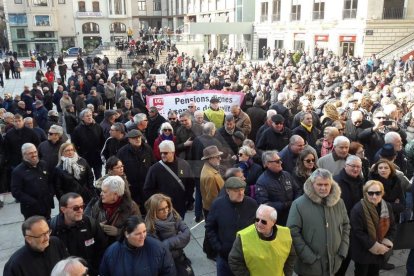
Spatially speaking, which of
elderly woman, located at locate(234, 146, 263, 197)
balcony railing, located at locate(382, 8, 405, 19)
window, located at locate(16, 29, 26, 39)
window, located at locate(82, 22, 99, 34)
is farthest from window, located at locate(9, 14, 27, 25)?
elderly woman, located at locate(234, 146, 263, 197)

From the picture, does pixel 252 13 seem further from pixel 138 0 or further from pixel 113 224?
pixel 113 224

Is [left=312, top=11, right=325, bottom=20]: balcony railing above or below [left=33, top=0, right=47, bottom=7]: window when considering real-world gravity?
below

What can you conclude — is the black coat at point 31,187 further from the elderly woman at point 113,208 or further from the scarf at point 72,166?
the elderly woman at point 113,208

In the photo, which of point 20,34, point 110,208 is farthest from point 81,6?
point 110,208

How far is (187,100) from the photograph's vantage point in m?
9.70

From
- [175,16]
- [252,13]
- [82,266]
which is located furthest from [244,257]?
[175,16]

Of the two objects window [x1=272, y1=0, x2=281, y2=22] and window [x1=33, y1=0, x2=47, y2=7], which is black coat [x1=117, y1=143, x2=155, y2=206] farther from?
window [x1=33, y1=0, x2=47, y2=7]

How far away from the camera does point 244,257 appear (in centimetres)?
361

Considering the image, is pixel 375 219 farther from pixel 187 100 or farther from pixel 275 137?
pixel 187 100

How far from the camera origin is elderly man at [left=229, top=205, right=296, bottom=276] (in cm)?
350

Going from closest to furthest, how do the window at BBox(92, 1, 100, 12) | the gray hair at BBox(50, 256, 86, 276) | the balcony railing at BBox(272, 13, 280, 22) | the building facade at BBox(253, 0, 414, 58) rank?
the gray hair at BBox(50, 256, 86, 276)
the building facade at BBox(253, 0, 414, 58)
the balcony railing at BBox(272, 13, 280, 22)
the window at BBox(92, 1, 100, 12)

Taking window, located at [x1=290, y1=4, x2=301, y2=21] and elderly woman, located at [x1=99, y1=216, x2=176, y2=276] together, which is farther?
window, located at [x1=290, y1=4, x2=301, y2=21]

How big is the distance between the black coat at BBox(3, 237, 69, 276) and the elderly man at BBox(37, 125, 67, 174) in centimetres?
310

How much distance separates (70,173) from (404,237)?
447cm
